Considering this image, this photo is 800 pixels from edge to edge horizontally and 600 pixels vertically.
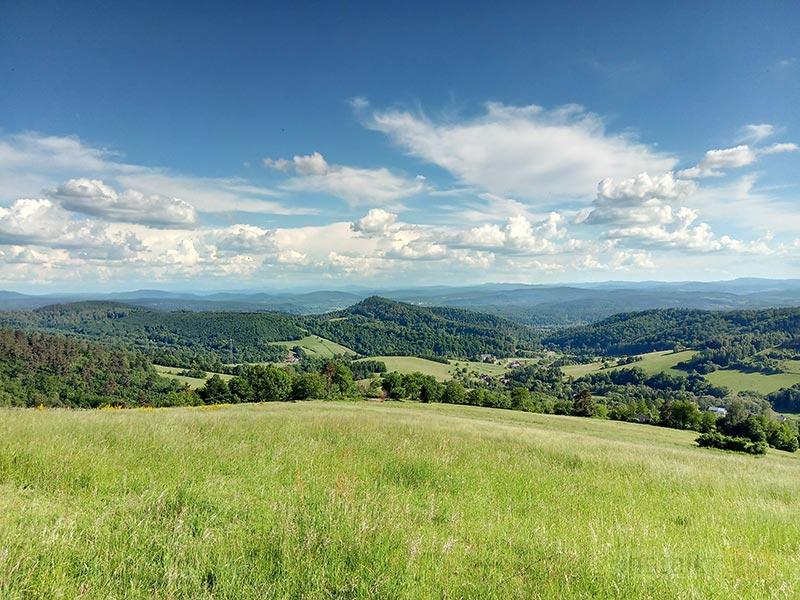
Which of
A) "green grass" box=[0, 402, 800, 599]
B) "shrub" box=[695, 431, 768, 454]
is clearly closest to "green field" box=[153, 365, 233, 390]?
"shrub" box=[695, 431, 768, 454]

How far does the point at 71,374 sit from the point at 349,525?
468 feet

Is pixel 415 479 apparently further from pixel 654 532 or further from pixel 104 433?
pixel 104 433

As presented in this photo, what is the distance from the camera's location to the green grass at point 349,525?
12.3 ft

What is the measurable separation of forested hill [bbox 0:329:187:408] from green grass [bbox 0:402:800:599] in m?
99.9

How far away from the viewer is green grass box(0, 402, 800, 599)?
12.3 feet

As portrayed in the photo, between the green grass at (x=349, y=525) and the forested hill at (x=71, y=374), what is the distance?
328 feet

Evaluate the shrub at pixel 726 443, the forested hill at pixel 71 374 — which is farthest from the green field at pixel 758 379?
the forested hill at pixel 71 374

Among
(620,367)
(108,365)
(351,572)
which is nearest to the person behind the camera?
(351,572)

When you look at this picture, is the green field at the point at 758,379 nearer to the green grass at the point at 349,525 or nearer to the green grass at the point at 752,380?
the green grass at the point at 752,380

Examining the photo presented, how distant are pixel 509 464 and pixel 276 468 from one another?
4.89 metres

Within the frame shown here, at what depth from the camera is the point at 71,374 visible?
380ft

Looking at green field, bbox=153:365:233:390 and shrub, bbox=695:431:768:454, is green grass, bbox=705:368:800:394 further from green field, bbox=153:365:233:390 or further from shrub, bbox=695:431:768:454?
green field, bbox=153:365:233:390

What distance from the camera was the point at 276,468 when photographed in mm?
7320

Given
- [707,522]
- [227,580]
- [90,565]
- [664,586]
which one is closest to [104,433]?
[90,565]
